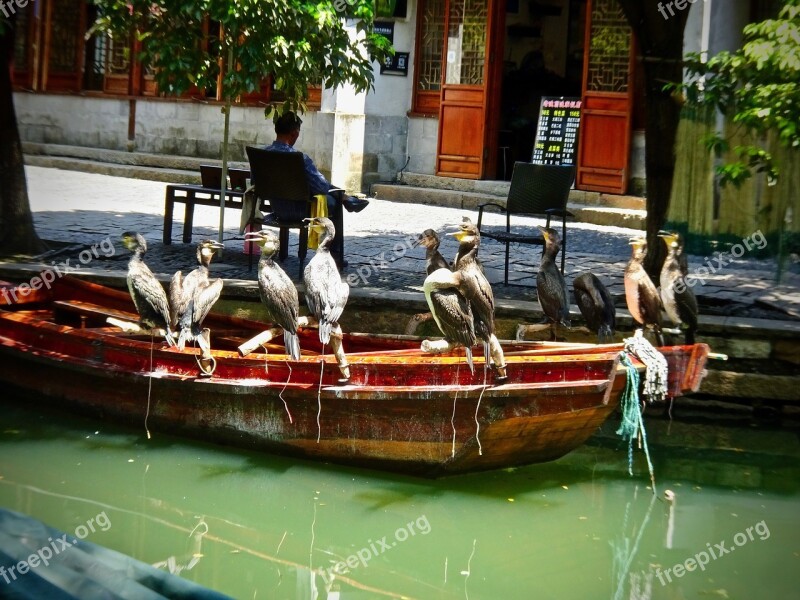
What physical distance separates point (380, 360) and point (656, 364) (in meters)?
1.75

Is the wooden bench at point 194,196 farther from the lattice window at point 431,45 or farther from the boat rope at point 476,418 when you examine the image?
the lattice window at point 431,45

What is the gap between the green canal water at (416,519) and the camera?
6.38m

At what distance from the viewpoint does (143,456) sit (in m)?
7.91

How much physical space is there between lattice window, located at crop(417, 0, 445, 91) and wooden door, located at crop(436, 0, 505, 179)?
27cm

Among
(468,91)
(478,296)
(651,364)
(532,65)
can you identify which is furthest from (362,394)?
(532,65)

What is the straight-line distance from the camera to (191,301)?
7.86 meters

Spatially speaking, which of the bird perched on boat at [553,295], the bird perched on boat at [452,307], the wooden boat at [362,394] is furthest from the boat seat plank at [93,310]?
the bird perched on boat at [553,295]

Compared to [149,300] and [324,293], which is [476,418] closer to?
[324,293]

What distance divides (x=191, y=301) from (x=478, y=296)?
2038 mm

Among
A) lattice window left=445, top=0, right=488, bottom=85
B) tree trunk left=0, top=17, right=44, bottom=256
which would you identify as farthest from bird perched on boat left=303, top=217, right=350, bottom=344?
lattice window left=445, top=0, right=488, bottom=85

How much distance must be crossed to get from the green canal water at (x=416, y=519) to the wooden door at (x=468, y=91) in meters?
8.79

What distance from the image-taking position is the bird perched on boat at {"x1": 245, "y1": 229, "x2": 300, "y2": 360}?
7531mm

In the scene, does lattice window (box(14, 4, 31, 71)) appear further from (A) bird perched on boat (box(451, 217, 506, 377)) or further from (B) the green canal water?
(A) bird perched on boat (box(451, 217, 506, 377))

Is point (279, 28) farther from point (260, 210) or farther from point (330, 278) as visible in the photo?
point (330, 278)
